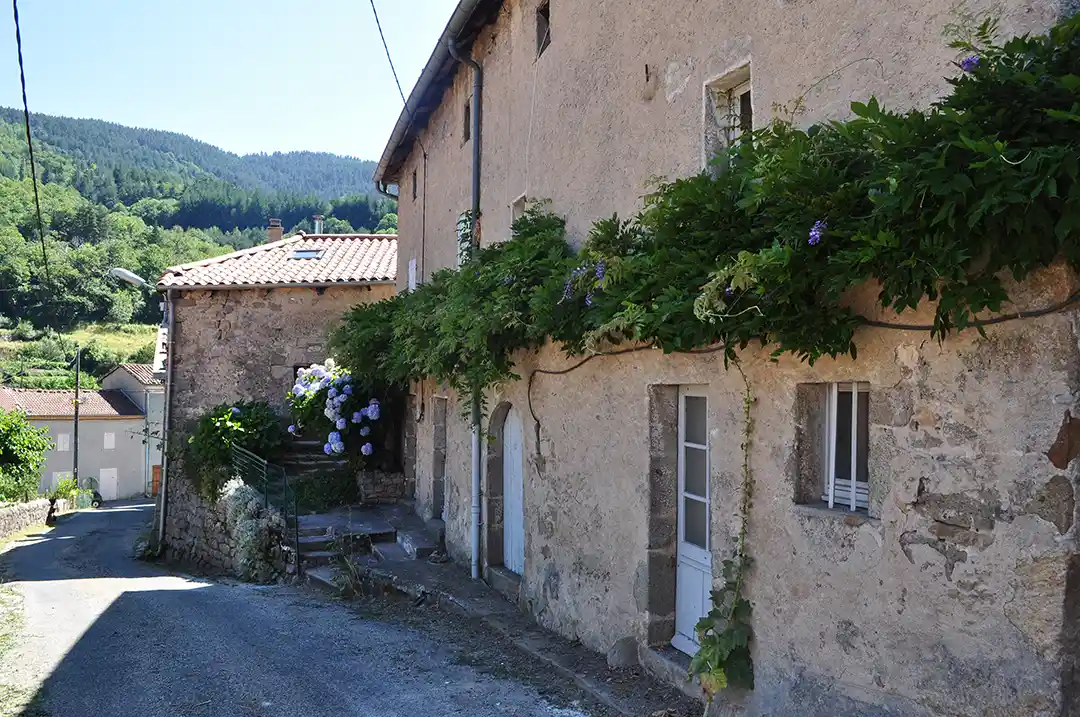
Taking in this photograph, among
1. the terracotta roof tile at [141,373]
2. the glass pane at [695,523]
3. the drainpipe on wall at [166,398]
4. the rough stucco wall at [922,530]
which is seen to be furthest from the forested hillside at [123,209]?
the rough stucco wall at [922,530]

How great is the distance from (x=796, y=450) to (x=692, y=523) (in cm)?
160

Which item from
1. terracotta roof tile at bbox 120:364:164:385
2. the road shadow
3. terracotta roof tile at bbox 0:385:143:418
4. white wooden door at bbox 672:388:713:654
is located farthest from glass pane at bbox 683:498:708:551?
terracotta roof tile at bbox 120:364:164:385

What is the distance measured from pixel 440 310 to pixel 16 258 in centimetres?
6175

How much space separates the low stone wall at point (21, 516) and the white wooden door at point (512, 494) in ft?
57.6

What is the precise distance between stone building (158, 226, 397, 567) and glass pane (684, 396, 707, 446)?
505 inches

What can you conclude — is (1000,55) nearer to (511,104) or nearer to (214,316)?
(511,104)

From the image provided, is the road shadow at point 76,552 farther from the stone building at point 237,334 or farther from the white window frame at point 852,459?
the white window frame at point 852,459

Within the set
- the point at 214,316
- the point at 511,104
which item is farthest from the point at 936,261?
the point at 214,316

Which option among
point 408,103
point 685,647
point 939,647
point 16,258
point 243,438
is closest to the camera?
point 939,647

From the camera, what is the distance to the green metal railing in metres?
12.3

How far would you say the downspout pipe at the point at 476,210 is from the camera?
952cm

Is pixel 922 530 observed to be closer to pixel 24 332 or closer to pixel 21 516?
pixel 21 516

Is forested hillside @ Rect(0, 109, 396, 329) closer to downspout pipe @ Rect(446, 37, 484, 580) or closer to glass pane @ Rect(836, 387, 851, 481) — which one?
Result: downspout pipe @ Rect(446, 37, 484, 580)

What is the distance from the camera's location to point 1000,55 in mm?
3137
